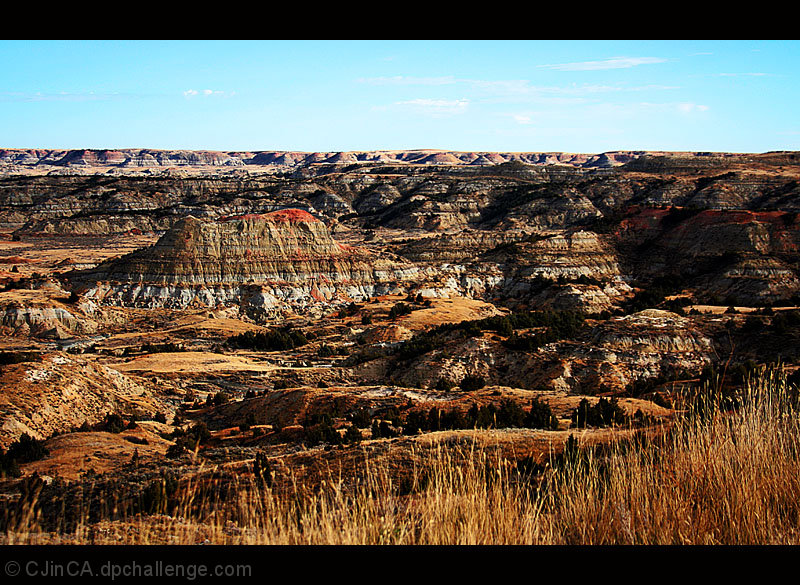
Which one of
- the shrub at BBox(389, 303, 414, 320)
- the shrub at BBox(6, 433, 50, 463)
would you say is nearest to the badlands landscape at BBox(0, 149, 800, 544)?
the shrub at BBox(6, 433, 50, 463)

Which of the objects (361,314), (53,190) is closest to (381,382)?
(361,314)

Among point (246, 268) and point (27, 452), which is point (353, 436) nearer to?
point (27, 452)

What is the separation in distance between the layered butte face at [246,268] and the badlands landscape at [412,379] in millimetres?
272

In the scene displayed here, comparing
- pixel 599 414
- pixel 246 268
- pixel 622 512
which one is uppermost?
pixel 622 512

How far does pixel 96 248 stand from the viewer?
353ft

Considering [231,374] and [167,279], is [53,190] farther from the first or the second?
[231,374]

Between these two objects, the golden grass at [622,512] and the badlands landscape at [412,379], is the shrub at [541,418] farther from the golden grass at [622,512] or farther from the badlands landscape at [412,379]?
the golden grass at [622,512]

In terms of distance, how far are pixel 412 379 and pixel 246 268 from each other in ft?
122

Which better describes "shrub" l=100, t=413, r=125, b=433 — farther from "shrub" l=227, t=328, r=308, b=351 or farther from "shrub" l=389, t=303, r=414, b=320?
"shrub" l=389, t=303, r=414, b=320

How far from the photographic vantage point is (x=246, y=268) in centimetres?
6881

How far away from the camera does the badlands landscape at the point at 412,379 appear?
5.55 meters

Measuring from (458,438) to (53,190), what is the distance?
171 meters

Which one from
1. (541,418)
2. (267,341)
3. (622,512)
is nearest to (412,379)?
(541,418)

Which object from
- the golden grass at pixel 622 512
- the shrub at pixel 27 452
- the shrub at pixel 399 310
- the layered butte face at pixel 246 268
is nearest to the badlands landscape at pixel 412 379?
the golden grass at pixel 622 512
